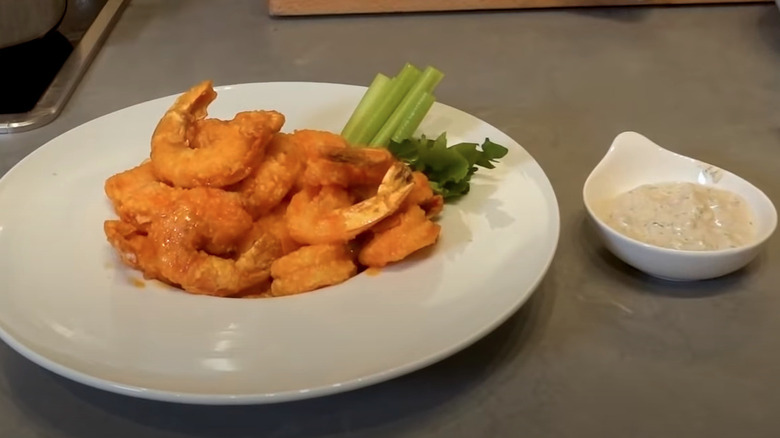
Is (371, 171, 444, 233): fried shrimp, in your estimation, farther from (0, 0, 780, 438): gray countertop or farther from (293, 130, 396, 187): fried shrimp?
(0, 0, 780, 438): gray countertop

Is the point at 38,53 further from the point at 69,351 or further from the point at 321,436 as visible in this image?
the point at 321,436


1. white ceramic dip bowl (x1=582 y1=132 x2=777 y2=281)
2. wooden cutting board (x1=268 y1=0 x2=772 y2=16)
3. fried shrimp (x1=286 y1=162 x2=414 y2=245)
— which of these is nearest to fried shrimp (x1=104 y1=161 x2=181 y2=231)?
fried shrimp (x1=286 y1=162 x2=414 y2=245)

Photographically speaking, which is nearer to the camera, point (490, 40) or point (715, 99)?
point (715, 99)

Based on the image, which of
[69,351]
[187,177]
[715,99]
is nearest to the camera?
[69,351]

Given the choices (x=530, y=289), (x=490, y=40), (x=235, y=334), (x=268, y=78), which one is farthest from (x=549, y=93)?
(x=235, y=334)

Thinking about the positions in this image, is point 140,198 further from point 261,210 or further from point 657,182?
point 657,182

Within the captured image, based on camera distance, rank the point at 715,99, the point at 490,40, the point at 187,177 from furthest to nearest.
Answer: the point at 490,40 → the point at 715,99 → the point at 187,177
